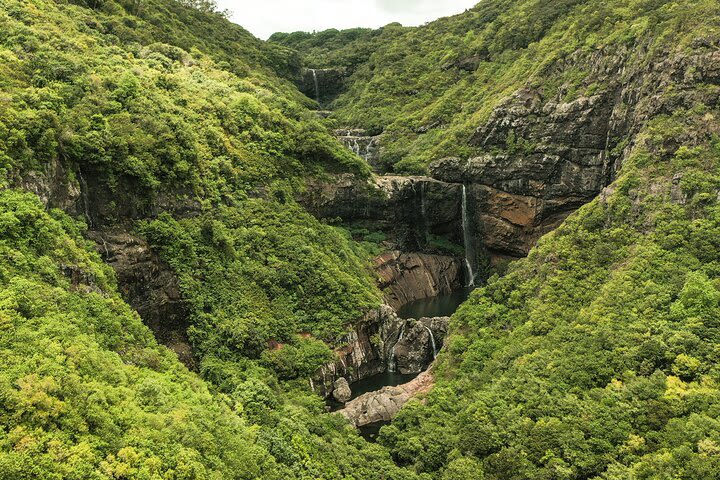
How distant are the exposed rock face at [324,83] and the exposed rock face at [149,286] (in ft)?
201

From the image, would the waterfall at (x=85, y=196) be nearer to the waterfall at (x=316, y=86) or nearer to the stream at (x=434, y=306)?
the stream at (x=434, y=306)

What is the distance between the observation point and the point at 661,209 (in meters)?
30.7

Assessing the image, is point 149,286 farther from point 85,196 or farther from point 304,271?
point 304,271

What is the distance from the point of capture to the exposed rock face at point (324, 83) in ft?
280

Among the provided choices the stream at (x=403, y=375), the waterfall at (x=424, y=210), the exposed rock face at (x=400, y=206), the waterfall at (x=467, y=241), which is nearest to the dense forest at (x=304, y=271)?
the exposed rock face at (x=400, y=206)

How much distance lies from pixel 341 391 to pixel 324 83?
64685 millimetres

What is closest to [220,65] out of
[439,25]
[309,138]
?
[309,138]

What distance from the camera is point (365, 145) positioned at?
64.9 meters

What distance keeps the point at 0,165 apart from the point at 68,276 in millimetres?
5499

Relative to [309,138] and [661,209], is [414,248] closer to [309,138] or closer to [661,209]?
[309,138]

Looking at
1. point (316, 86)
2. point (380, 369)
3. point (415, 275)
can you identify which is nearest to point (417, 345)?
point (380, 369)

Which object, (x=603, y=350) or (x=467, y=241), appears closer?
(x=603, y=350)

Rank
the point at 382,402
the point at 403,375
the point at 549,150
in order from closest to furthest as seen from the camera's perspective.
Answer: the point at 382,402 → the point at 403,375 → the point at 549,150

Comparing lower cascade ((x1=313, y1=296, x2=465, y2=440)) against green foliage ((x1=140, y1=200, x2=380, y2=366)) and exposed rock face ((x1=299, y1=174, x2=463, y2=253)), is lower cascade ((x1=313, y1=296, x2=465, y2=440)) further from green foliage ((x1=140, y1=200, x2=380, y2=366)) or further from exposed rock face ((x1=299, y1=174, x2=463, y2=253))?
exposed rock face ((x1=299, y1=174, x2=463, y2=253))
